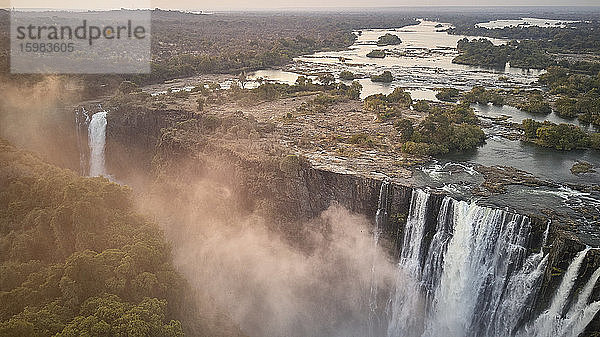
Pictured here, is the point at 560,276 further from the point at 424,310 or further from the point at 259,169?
the point at 259,169

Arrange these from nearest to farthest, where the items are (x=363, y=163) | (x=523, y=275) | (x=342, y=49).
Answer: (x=523, y=275)
(x=363, y=163)
(x=342, y=49)

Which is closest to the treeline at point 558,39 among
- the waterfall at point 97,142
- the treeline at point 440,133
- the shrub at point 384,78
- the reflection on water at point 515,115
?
the shrub at point 384,78

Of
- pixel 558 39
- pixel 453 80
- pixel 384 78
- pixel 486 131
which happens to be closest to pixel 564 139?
pixel 486 131

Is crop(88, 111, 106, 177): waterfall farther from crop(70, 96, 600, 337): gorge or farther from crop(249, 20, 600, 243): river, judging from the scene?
crop(249, 20, 600, 243): river

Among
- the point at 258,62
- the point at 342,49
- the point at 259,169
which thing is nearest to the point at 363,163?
the point at 259,169

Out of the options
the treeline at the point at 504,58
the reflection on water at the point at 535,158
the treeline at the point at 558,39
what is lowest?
the reflection on water at the point at 535,158

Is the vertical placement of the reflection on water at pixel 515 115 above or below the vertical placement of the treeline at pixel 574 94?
below

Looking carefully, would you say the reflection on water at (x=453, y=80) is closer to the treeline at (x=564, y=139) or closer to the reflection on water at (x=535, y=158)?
the reflection on water at (x=535, y=158)

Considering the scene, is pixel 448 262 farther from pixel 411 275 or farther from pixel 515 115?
pixel 515 115

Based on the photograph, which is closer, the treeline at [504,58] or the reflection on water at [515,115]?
the reflection on water at [515,115]
